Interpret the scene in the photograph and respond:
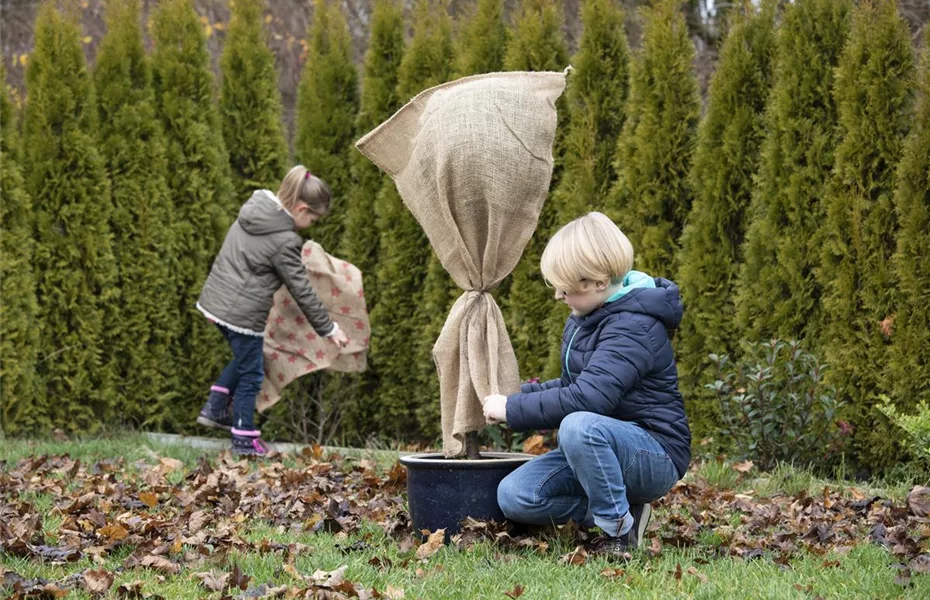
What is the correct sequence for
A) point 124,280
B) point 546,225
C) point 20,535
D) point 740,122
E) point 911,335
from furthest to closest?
point 124,280 < point 546,225 < point 740,122 < point 911,335 < point 20,535

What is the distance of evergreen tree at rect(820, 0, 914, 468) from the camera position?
566cm

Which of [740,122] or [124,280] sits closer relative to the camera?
[740,122]

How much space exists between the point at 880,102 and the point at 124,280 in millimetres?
5022

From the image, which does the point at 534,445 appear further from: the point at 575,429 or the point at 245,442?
the point at 575,429

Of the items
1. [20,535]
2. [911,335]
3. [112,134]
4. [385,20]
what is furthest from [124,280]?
[911,335]

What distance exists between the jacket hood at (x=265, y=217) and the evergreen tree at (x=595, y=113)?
5.69 feet

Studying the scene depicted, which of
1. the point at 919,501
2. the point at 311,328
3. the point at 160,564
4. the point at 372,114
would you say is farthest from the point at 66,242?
the point at 919,501

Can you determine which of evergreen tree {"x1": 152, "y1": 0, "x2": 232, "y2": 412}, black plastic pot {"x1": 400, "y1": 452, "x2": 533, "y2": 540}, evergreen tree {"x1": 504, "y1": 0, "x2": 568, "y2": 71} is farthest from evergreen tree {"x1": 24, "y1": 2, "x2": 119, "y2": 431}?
black plastic pot {"x1": 400, "y1": 452, "x2": 533, "y2": 540}

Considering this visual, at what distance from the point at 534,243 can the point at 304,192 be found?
4.92 feet

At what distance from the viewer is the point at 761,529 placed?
13.9ft

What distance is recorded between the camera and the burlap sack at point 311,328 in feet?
23.4

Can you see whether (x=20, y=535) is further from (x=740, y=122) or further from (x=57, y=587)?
(x=740, y=122)

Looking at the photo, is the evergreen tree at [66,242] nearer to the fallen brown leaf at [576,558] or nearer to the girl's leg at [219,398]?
the girl's leg at [219,398]

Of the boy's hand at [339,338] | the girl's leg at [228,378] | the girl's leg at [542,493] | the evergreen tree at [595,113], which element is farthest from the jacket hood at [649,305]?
the girl's leg at [228,378]
